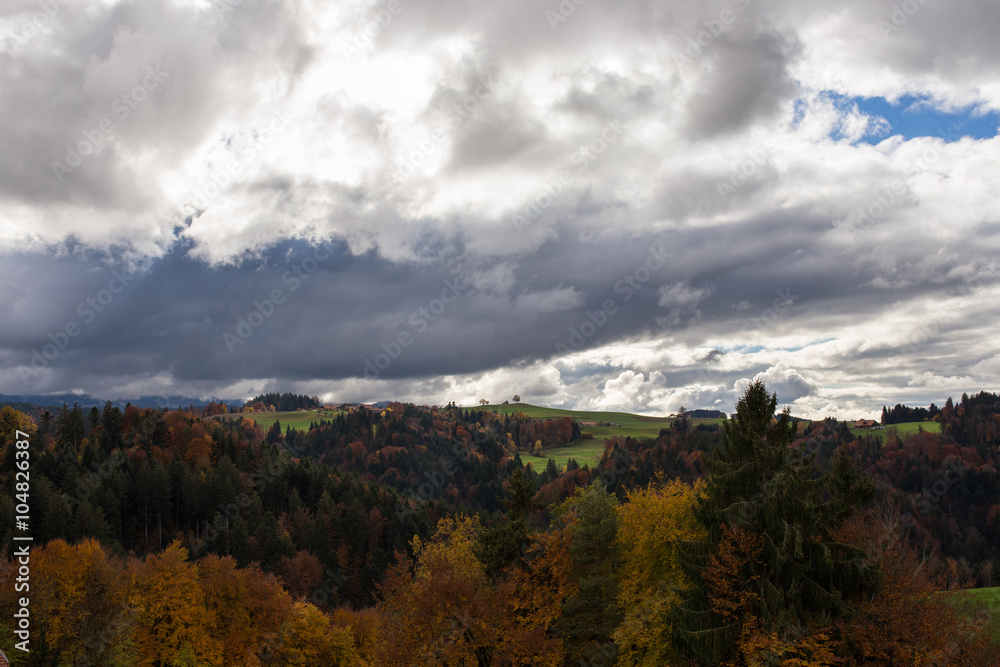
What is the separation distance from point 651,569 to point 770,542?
1646cm

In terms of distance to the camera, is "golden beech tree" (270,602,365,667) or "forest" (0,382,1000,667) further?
"golden beech tree" (270,602,365,667)

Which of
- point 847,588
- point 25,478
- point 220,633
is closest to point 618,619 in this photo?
point 847,588

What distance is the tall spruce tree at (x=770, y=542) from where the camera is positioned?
1135 inches

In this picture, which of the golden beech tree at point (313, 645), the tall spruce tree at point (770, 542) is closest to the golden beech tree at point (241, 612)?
the golden beech tree at point (313, 645)

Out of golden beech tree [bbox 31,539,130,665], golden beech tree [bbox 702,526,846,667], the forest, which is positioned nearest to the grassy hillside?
the forest

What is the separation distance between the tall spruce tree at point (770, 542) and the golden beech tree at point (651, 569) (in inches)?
111

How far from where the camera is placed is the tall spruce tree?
28828 mm

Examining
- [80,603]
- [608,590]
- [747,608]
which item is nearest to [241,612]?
[80,603]

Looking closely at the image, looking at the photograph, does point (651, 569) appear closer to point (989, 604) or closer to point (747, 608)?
point (747, 608)

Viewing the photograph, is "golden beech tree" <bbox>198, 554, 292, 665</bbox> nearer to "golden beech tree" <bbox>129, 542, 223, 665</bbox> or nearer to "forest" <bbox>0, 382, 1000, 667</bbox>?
"forest" <bbox>0, 382, 1000, 667</bbox>

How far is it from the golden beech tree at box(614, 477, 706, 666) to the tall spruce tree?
2828mm

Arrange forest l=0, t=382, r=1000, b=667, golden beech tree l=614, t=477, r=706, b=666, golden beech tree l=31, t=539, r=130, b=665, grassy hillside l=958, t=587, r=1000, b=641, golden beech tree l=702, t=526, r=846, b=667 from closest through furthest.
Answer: golden beech tree l=702, t=526, r=846, b=667 < forest l=0, t=382, r=1000, b=667 < golden beech tree l=614, t=477, r=706, b=666 < grassy hillside l=958, t=587, r=1000, b=641 < golden beech tree l=31, t=539, r=130, b=665

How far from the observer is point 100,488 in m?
112

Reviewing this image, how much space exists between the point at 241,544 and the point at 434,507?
6162 cm
